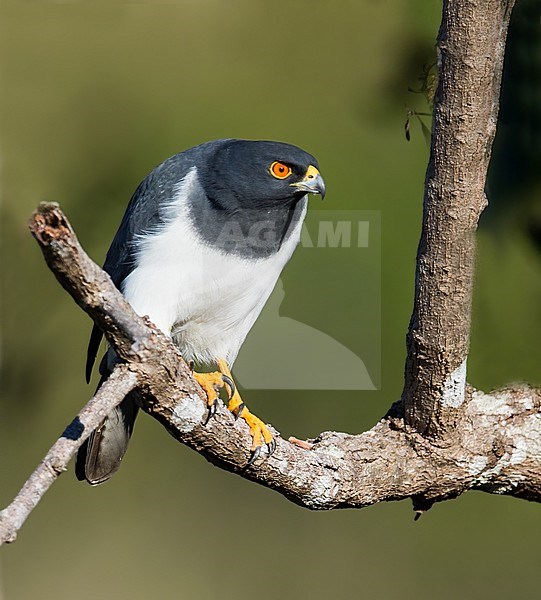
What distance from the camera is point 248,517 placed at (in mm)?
6871

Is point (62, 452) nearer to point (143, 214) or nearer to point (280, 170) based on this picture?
point (143, 214)

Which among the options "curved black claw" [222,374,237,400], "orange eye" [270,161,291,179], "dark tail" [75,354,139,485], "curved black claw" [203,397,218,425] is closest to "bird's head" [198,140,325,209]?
"orange eye" [270,161,291,179]

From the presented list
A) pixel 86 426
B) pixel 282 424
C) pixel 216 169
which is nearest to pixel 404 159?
pixel 282 424

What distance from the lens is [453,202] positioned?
284 cm

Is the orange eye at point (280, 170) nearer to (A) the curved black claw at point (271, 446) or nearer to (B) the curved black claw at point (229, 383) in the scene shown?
(B) the curved black claw at point (229, 383)

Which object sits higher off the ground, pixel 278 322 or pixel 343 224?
pixel 343 224

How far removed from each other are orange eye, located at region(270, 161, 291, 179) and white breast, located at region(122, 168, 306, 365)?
0.89 feet

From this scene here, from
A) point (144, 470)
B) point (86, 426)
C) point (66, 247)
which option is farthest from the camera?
point (144, 470)

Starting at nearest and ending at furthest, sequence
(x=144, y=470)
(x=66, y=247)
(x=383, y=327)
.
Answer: (x=66, y=247) → (x=383, y=327) → (x=144, y=470)

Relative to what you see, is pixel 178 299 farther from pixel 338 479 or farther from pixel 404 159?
pixel 404 159

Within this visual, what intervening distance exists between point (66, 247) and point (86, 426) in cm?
45

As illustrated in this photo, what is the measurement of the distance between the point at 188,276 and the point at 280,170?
0.54 meters

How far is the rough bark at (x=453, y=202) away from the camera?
2678 mm

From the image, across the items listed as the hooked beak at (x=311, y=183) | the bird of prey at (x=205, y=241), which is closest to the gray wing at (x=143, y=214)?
the bird of prey at (x=205, y=241)
